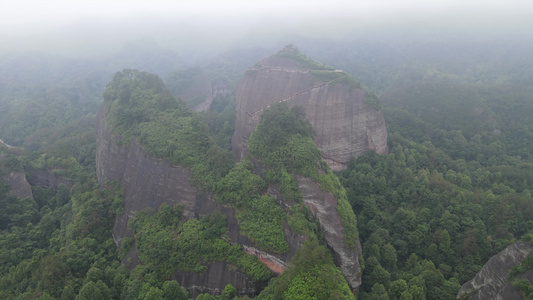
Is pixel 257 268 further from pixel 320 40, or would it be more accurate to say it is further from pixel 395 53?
pixel 320 40

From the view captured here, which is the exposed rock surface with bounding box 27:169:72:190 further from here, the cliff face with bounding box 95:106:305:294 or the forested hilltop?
the cliff face with bounding box 95:106:305:294

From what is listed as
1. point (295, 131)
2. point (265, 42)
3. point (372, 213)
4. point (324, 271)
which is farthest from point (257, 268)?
point (265, 42)

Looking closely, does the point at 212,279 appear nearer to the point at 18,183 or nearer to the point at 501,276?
the point at 501,276

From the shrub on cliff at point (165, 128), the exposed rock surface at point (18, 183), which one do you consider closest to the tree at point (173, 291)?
the shrub on cliff at point (165, 128)

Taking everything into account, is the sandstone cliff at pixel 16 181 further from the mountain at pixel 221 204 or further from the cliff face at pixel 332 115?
the cliff face at pixel 332 115

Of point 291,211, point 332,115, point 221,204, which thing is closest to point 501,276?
point 291,211

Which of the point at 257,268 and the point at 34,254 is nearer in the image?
the point at 257,268
